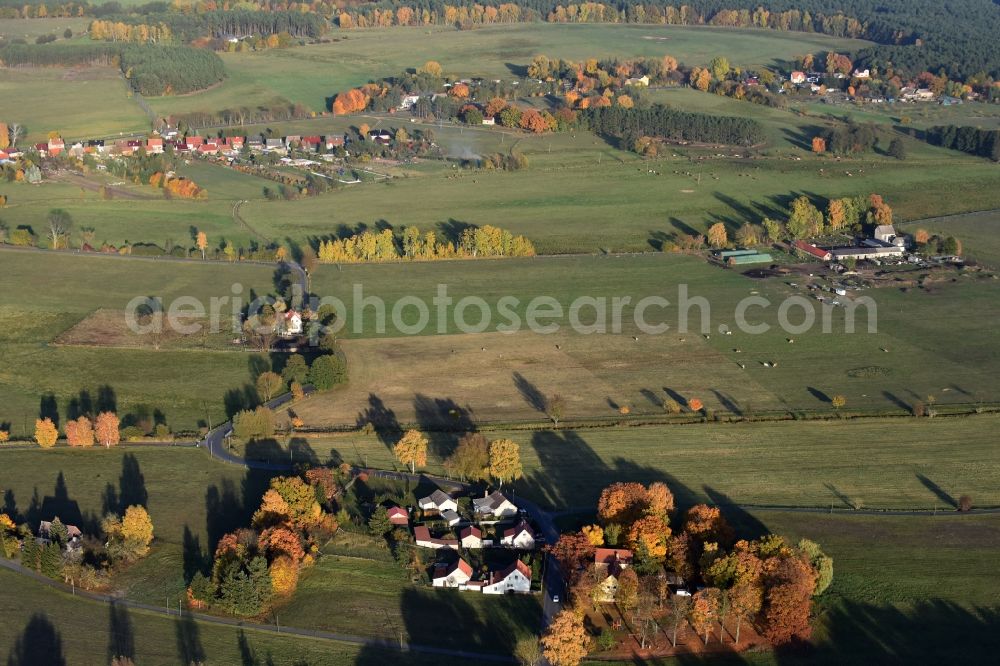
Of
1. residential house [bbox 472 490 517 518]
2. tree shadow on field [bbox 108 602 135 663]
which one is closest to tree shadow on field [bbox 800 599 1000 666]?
residential house [bbox 472 490 517 518]

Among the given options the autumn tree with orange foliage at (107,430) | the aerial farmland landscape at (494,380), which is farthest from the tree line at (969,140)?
the autumn tree with orange foliage at (107,430)

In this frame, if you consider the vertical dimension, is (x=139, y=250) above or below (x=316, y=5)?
below

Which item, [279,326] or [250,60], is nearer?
[279,326]

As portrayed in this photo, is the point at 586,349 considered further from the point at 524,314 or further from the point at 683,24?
the point at 683,24

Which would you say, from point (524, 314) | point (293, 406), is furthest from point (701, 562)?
point (524, 314)

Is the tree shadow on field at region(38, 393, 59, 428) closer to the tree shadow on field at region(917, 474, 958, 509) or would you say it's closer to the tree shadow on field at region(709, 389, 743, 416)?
the tree shadow on field at region(709, 389, 743, 416)

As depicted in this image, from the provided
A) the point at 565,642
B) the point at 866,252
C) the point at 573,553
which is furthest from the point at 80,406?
the point at 866,252
